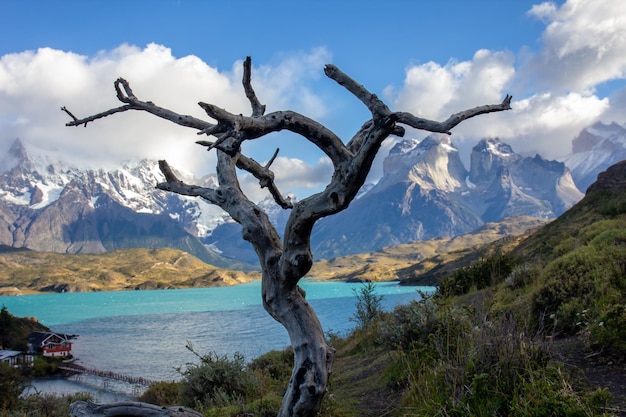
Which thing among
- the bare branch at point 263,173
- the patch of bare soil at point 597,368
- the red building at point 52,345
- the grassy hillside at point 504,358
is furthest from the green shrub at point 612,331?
the red building at point 52,345

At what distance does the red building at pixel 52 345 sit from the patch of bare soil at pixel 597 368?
78421mm

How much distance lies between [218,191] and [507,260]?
55.4ft

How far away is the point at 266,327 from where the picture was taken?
7856cm

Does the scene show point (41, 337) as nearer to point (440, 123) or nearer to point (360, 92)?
point (360, 92)

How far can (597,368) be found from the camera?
281 inches

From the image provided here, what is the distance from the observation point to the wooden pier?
47688 mm

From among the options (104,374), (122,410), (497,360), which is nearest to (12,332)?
(104,374)

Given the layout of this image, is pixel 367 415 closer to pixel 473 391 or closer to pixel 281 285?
pixel 473 391

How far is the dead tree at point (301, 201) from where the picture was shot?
500 cm

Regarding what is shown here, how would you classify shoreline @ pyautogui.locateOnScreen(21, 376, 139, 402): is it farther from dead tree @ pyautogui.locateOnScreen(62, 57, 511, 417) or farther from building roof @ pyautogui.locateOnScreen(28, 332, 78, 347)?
dead tree @ pyautogui.locateOnScreen(62, 57, 511, 417)

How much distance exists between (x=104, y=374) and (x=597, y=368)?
2371 inches

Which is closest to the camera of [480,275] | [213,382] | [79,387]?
[213,382]

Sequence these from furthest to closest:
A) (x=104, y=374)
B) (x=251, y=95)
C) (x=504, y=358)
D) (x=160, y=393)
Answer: (x=104, y=374) → (x=160, y=393) → (x=251, y=95) → (x=504, y=358)

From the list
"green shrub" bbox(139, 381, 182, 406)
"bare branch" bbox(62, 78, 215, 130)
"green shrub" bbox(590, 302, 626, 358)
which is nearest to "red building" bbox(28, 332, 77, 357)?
"green shrub" bbox(139, 381, 182, 406)
